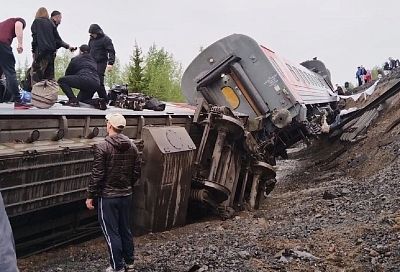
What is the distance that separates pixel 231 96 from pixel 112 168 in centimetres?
577

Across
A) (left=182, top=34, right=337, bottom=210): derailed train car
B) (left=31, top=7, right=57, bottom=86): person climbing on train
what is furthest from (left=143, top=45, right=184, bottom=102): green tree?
(left=31, top=7, right=57, bottom=86): person climbing on train

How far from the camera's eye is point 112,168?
4203 millimetres

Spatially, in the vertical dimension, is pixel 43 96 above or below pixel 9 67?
below

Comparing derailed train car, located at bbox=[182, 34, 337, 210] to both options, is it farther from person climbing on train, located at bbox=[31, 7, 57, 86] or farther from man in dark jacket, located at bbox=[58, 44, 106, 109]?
person climbing on train, located at bbox=[31, 7, 57, 86]

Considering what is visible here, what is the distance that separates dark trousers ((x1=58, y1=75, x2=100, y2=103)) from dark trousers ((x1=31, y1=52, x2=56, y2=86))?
35 centimetres

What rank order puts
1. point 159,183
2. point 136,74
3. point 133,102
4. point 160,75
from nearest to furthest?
point 159,183 → point 133,102 → point 136,74 → point 160,75

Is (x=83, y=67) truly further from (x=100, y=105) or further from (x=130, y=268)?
(x=130, y=268)

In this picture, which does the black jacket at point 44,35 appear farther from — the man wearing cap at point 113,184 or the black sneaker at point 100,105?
the man wearing cap at point 113,184

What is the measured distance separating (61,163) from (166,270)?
1.45 m

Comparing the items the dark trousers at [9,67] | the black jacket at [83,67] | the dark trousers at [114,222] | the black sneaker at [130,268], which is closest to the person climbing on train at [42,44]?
the black jacket at [83,67]

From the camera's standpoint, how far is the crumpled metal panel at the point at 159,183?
5855mm

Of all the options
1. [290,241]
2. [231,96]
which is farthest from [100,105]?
[231,96]

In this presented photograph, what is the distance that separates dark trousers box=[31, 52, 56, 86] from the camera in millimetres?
6594

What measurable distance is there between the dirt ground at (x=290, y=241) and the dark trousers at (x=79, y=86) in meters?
2.06
